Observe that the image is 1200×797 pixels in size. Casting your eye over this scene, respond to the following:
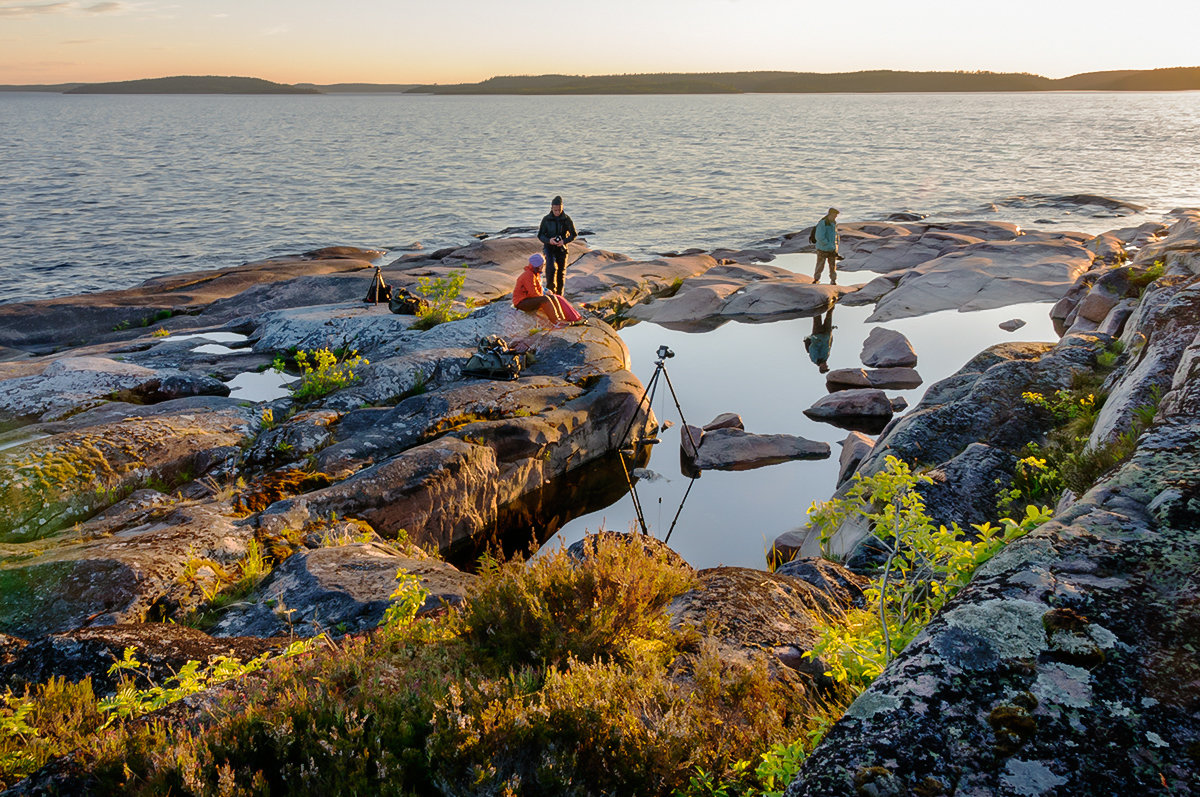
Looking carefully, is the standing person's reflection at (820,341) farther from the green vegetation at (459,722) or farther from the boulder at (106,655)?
the boulder at (106,655)

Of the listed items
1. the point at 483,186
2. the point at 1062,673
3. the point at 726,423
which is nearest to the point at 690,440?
the point at 726,423

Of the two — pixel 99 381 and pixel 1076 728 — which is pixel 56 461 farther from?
pixel 1076 728

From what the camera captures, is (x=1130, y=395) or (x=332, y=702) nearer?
(x=332, y=702)

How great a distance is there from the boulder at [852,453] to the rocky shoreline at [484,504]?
0.11 metres

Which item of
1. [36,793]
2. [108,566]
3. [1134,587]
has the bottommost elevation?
[108,566]

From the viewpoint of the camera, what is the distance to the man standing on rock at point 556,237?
15.9 metres

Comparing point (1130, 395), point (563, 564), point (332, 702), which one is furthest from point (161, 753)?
point (1130, 395)

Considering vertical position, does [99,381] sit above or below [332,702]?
below

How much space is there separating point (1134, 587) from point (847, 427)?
1104cm

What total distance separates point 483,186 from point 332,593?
5462 centimetres

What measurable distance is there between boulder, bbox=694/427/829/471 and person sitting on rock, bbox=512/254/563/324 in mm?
4866

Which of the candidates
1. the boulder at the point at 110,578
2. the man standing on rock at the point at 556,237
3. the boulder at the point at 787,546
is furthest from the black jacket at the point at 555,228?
the boulder at the point at 110,578

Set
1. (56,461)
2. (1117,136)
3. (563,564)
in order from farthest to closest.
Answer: (1117,136)
(56,461)
(563,564)

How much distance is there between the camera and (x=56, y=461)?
7867mm
